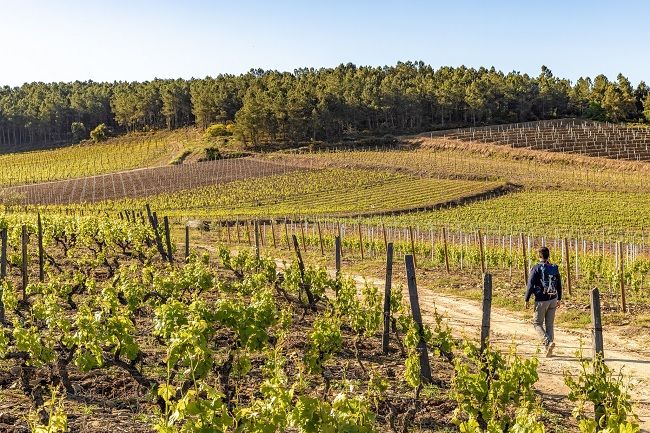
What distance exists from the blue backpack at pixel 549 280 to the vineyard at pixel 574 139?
63748 mm

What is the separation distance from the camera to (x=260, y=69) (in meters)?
192

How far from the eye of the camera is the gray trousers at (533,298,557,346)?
36.6ft

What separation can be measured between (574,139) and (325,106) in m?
35.4

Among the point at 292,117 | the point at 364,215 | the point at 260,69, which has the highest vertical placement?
the point at 260,69

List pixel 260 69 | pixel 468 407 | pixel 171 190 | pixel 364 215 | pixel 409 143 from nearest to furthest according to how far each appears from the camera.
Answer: pixel 468 407 < pixel 364 215 < pixel 171 190 < pixel 409 143 < pixel 260 69

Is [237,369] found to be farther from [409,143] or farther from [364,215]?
[409,143]

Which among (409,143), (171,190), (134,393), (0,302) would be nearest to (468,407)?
(134,393)

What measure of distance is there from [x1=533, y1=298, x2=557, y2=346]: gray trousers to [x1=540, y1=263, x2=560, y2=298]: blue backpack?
17 cm

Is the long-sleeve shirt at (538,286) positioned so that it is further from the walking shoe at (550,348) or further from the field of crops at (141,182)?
the field of crops at (141,182)

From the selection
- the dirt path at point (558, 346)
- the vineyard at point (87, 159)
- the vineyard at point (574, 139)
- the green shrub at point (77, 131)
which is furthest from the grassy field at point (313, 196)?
the green shrub at point (77, 131)

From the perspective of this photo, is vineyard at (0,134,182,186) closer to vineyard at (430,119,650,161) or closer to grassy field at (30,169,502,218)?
grassy field at (30,169,502,218)

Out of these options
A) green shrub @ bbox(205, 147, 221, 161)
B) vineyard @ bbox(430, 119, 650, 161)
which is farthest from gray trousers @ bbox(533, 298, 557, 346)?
green shrub @ bbox(205, 147, 221, 161)

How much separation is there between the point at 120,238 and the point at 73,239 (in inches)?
186

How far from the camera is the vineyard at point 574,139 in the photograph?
7262 cm
